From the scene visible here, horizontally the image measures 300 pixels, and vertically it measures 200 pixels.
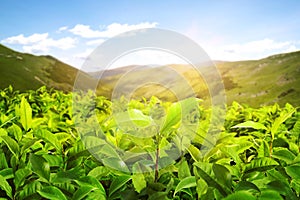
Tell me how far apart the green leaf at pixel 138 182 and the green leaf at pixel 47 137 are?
455 millimetres

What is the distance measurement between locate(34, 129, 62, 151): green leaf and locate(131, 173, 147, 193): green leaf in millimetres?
455

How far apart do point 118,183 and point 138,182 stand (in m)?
0.08

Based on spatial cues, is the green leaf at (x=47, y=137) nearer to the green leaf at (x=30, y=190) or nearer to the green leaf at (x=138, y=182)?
the green leaf at (x=30, y=190)

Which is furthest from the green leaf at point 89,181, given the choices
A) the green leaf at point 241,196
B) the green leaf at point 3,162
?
the green leaf at point 241,196

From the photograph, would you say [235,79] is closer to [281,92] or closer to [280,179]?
[281,92]

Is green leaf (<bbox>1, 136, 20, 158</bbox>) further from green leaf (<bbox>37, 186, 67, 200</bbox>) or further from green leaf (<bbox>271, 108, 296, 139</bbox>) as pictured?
green leaf (<bbox>271, 108, 296, 139</bbox>)

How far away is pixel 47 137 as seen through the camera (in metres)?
1.71

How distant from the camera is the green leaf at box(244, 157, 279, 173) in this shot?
1.47m

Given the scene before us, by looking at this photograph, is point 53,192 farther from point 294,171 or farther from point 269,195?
point 294,171

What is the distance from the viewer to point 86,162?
1.66m

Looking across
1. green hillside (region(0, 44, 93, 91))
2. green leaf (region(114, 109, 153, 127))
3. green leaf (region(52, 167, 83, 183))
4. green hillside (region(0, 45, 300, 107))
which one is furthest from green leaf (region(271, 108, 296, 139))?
green hillside (region(0, 44, 93, 91))

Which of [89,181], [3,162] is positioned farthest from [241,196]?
[3,162]

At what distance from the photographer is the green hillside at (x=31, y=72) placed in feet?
136

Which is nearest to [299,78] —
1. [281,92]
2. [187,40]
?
[281,92]
